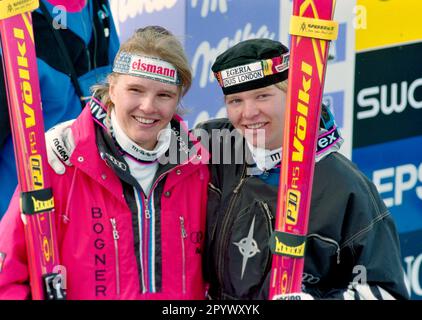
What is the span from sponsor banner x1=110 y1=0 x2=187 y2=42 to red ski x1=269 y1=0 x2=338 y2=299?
130 centimetres

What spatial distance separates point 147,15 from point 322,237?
5.66 ft

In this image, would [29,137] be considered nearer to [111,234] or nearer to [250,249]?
[111,234]

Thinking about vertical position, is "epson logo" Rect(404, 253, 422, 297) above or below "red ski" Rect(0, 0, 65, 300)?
below

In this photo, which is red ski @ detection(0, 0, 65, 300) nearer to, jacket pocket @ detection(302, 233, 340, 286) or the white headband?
the white headband

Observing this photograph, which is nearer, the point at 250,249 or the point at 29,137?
the point at 29,137

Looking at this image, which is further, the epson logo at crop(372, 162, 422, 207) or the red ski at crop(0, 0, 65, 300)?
the epson logo at crop(372, 162, 422, 207)

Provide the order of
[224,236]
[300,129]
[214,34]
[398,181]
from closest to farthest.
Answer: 1. [300,129]
2. [224,236]
3. [214,34]
4. [398,181]

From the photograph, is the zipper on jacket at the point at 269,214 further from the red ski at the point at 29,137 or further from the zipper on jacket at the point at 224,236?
the red ski at the point at 29,137

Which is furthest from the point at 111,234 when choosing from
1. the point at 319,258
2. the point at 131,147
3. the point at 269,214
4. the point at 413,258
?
the point at 413,258

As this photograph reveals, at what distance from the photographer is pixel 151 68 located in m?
2.78

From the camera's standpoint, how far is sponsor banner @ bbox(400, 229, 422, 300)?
4.41 meters

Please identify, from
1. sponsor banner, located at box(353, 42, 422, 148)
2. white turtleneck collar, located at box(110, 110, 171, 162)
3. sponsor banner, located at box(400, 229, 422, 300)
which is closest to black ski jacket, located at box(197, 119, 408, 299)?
white turtleneck collar, located at box(110, 110, 171, 162)

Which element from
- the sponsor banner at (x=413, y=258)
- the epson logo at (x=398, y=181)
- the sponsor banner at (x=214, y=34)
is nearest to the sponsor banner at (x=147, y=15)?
the sponsor banner at (x=214, y=34)

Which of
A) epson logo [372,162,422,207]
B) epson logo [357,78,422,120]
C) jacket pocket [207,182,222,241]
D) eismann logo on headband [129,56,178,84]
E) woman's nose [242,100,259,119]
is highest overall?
eismann logo on headband [129,56,178,84]
